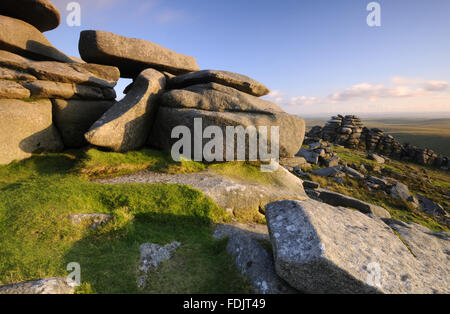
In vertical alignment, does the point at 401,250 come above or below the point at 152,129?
below

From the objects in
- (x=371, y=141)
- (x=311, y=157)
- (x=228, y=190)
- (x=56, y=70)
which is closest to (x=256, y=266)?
(x=228, y=190)

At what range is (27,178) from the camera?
1027 cm

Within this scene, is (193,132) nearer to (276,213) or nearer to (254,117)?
(254,117)

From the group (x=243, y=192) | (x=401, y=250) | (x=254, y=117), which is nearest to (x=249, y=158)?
(x=254, y=117)

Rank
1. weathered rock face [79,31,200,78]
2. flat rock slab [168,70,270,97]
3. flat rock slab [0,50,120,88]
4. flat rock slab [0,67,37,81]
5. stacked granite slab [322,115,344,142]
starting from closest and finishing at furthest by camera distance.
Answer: flat rock slab [0,67,37,81], flat rock slab [0,50,120,88], weathered rock face [79,31,200,78], flat rock slab [168,70,270,97], stacked granite slab [322,115,344,142]

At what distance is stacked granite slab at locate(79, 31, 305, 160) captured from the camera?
43.9 feet

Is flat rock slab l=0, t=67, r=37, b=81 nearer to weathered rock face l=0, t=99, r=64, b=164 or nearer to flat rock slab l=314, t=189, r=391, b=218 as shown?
weathered rock face l=0, t=99, r=64, b=164

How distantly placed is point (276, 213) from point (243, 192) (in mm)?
4295

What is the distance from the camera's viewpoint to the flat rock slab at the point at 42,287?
14.5 feet

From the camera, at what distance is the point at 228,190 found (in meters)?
10.7

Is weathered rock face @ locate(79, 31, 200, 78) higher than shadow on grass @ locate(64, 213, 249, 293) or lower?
higher

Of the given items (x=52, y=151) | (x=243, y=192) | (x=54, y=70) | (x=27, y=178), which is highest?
(x=54, y=70)

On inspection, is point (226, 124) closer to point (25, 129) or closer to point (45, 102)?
point (45, 102)

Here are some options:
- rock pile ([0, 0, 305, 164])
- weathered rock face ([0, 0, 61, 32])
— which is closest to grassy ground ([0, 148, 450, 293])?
rock pile ([0, 0, 305, 164])
